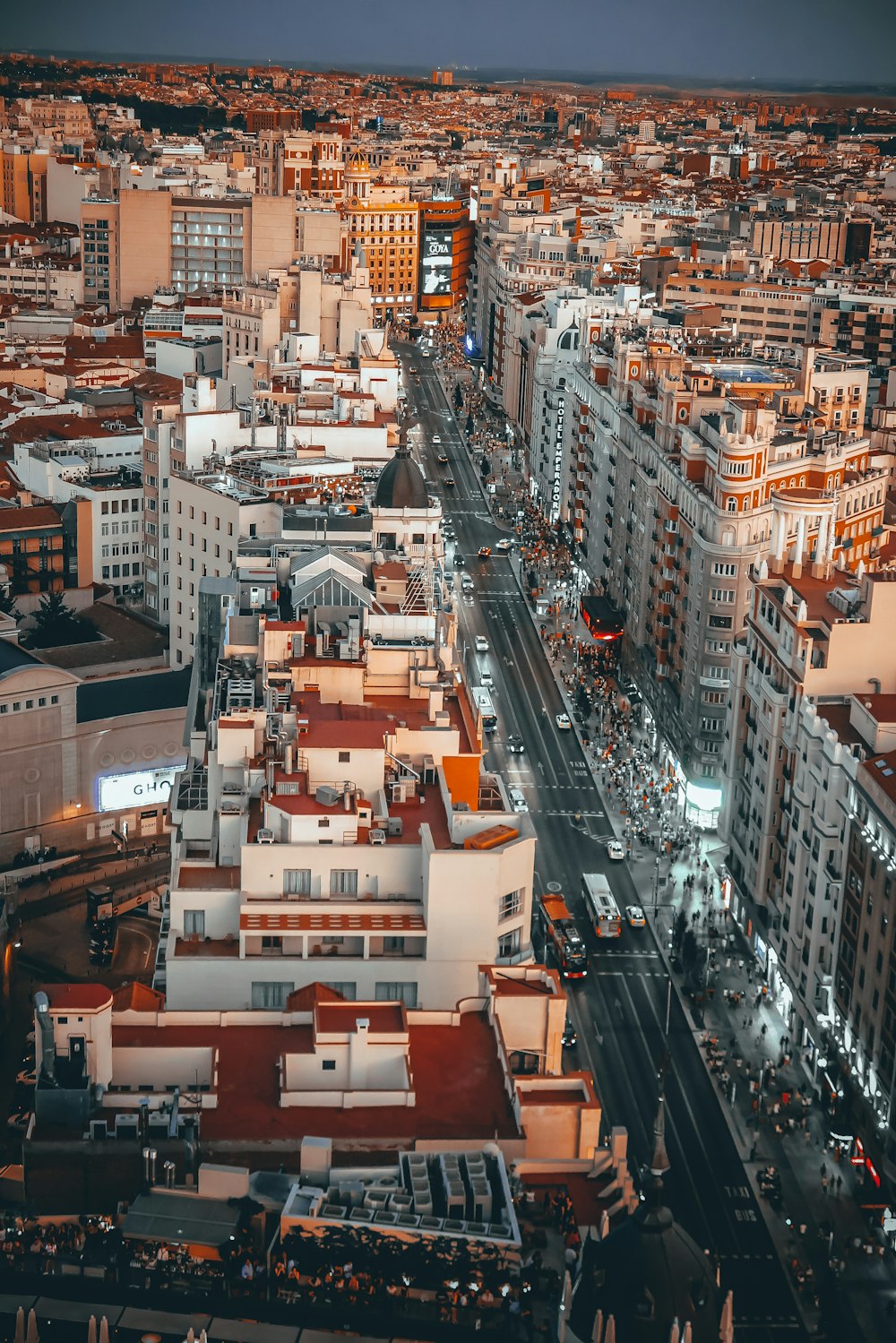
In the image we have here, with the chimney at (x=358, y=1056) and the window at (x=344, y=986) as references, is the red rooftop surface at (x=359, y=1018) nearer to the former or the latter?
the chimney at (x=358, y=1056)

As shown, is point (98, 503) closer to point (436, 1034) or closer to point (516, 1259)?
point (436, 1034)

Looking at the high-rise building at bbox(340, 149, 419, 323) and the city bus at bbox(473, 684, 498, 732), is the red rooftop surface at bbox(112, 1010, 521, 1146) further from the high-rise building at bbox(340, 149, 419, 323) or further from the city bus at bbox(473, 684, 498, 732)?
the high-rise building at bbox(340, 149, 419, 323)

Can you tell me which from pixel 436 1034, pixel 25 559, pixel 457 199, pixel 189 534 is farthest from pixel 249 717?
pixel 457 199

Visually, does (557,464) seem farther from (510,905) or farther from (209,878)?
(510,905)

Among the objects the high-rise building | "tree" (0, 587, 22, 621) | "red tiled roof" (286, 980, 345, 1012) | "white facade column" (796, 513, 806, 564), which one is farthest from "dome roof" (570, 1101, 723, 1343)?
the high-rise building

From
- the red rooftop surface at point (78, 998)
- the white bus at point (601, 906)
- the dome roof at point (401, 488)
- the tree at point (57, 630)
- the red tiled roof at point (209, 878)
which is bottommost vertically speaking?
the white bus at point (601, 906)

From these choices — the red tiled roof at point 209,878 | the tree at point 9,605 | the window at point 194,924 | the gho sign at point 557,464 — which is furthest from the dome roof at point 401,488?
the gho sign at point 557,464
